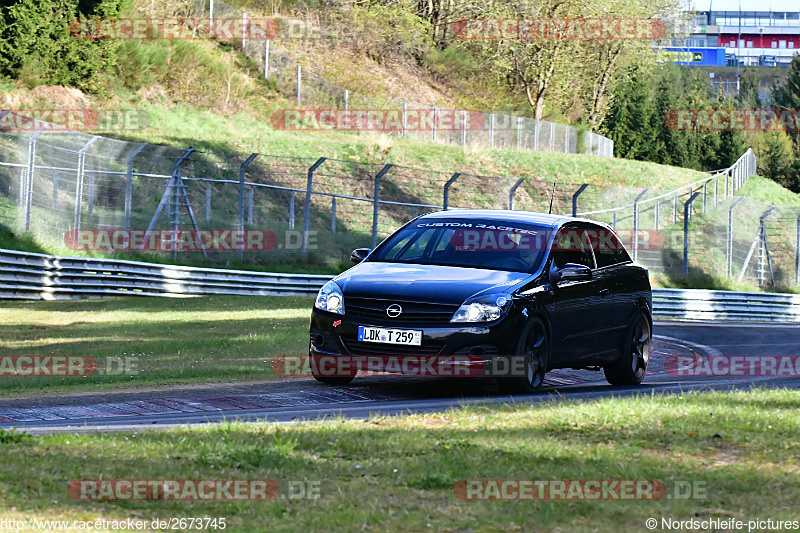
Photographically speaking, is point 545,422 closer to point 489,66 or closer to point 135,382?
point 135,382

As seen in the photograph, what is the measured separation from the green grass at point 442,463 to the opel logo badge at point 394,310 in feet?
6.39

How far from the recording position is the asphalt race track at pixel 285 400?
304 inches

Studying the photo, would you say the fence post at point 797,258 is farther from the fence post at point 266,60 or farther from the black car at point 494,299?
the fence post at point 266,60

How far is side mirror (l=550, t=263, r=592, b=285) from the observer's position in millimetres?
10031

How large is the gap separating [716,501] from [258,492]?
6.85 feet

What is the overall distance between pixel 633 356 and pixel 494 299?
300 centimetres

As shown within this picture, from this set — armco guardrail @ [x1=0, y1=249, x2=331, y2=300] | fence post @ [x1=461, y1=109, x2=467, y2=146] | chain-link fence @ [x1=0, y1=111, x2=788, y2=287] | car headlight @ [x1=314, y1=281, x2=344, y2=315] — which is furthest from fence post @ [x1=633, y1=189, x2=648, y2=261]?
fence post @ [x1=461, y1=109, x2=467, y2=146]

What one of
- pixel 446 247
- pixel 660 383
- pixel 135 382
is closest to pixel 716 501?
pixel 446 247

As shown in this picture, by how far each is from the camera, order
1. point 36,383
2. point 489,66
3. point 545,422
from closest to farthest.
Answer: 1. point 545,422
2. point 36,383
3. point 489,66

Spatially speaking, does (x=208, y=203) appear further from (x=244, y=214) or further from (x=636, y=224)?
(x=636, y=224)

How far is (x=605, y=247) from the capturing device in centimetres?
1147

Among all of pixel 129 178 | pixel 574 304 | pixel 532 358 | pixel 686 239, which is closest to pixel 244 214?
pixel 129 178

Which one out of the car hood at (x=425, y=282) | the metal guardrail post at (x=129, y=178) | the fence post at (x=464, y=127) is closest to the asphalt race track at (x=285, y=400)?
the car hood at (x=425, y=282)

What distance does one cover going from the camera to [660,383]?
476 inches
